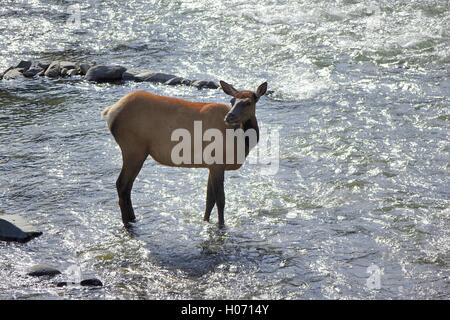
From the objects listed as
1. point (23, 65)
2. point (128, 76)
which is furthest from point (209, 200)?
point (23, 65)

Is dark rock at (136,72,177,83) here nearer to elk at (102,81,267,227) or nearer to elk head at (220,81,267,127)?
elk at (102,81,267,227)

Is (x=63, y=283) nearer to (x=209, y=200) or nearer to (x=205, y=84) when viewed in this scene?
(x=209, y=200)

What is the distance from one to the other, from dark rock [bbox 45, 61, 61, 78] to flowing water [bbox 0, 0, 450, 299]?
0.32 meters

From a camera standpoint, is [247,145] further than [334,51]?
No

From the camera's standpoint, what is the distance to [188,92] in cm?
1404

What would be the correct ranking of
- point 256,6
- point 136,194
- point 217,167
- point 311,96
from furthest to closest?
point 256,6 < point 311,96 < point 136,194 < point 217,167

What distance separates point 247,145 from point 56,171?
9.11 ft

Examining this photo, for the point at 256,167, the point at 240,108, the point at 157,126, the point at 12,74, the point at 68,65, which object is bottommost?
the point at 256,167

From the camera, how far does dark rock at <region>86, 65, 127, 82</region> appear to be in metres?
14.7

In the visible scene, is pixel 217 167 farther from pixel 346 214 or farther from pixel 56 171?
pixel 56 171

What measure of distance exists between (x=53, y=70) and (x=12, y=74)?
0.69 metres

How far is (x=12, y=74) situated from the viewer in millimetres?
14984
